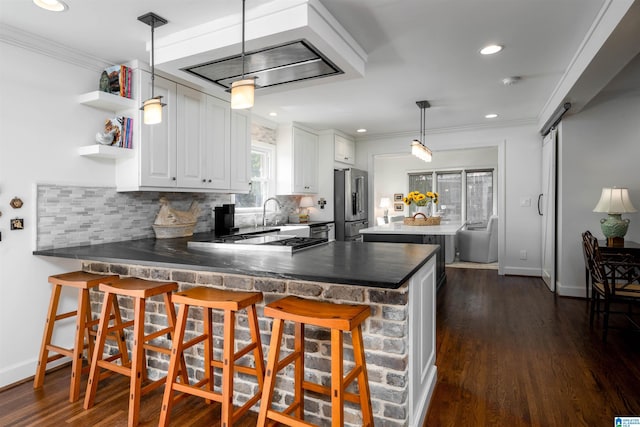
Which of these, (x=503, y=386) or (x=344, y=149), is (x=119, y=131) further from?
(x=344, y=149)

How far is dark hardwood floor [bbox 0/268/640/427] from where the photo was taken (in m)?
1.97

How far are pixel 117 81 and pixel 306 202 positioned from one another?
342 centimetres

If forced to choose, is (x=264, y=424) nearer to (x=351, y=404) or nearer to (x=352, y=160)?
(x=351, y=404)

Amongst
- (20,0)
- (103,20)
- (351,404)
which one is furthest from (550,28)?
(20,0)

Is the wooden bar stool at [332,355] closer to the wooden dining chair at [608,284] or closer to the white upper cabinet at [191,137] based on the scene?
the white upper cabinet at [191,137]

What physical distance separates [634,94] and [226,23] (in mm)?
4495

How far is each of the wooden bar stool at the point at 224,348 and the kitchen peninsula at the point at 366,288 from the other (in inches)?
5.1

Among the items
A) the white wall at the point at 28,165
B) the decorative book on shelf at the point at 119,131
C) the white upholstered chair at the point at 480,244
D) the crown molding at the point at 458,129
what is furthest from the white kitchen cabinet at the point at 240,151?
the white upholstered chair at the point at 480,244

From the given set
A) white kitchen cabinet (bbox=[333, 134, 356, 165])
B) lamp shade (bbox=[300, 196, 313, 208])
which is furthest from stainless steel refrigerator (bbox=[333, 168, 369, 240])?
lamp shade (bbox=[300, 196, 313, 208])

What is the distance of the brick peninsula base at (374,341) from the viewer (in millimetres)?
1644

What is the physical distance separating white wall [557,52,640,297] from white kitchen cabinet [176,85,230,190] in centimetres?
391

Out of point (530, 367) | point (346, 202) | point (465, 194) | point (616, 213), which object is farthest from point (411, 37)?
point (465, 194)

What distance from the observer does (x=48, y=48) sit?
8.39 ft

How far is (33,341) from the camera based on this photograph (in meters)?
→ 2.52
